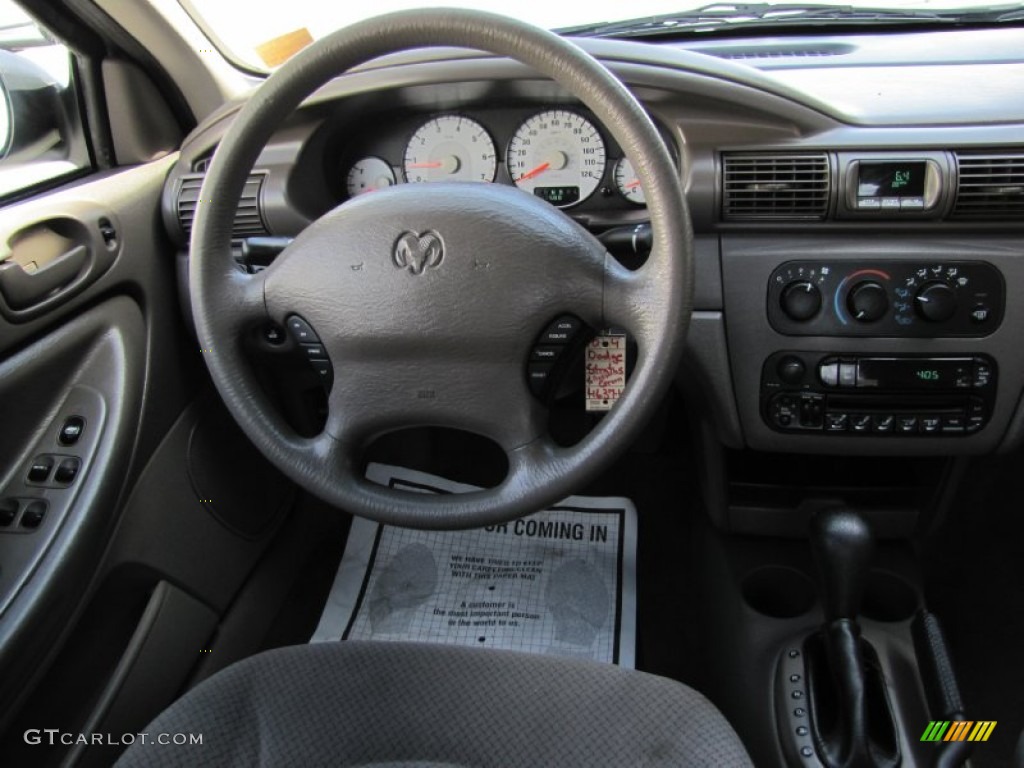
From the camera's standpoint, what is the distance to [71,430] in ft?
3.60

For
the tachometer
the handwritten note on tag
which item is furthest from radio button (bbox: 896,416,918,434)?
the tachometer

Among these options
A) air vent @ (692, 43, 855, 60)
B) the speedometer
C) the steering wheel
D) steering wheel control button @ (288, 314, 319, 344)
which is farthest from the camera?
air vent @ (692, 43, 855, 60)

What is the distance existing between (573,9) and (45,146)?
851mm

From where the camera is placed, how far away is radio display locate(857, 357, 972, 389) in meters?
1.10

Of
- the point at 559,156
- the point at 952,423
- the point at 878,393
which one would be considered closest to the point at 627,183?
the point at 559,156

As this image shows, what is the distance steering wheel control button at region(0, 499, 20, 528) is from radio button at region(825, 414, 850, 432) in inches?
40.7

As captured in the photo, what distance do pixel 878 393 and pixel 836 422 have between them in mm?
65

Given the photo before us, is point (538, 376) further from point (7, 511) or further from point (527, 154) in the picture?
point (7, 511)

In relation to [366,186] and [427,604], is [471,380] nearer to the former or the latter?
[366,186]

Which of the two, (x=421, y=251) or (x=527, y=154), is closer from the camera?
(x=421, y=251)

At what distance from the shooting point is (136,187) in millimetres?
1247

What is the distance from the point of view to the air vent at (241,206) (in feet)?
3.92

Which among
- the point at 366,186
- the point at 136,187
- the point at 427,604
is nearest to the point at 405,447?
the point at 427,604

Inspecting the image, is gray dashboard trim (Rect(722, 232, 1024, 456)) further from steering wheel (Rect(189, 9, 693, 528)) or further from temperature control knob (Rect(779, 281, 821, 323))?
steering wheel (Rect(189, 9, 693, 528))
